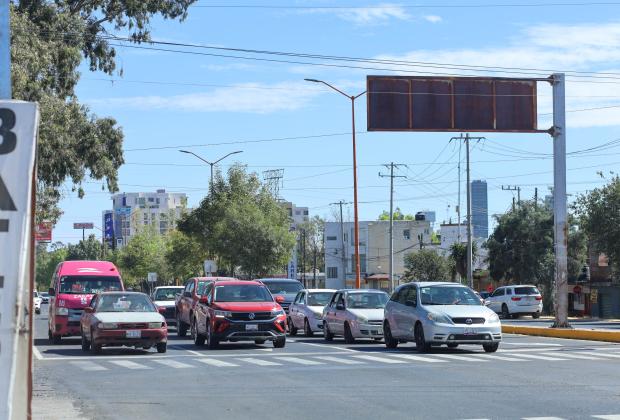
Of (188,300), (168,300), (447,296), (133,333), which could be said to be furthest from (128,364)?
(168,300)

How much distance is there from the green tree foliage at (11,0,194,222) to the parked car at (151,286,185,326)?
4707 millimetres

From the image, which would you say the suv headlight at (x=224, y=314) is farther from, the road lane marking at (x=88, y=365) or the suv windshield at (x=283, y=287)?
the suv windshield at (x=283, y=287)

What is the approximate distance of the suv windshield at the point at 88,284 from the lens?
96.3ft

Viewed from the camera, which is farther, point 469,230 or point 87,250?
point 87,250

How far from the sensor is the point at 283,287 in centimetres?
3853

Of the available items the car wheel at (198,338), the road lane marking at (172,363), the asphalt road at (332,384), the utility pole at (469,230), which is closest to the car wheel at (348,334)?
the asphalt road at (332,384)

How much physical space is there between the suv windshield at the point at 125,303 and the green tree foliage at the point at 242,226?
34454 millimetres

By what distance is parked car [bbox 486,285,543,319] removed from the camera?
50.6 metres

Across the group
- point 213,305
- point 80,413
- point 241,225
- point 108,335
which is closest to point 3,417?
point 80,413

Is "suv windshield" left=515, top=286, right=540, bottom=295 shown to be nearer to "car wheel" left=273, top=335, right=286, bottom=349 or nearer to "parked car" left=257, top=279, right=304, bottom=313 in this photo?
"parked car" left=257, top=279, right=304, bottom=313

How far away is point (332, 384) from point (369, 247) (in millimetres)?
102423

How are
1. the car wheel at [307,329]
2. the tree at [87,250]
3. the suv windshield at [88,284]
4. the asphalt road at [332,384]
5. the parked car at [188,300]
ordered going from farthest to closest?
the tree at [87,250], the car wheel at [307,329], the parked car at [188,300], the suv windshield at [88,284], the asphalt road at [332,384]

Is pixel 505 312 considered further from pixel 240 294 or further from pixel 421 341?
pixel 421 341

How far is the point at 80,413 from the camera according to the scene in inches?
518
